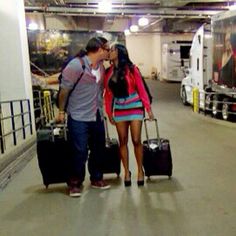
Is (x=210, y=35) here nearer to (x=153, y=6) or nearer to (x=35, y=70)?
(x=153, y=6)

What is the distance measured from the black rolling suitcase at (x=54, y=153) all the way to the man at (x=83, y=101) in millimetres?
165

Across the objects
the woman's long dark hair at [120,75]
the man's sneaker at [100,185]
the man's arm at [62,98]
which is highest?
the woman's long dark hair at [120,75]

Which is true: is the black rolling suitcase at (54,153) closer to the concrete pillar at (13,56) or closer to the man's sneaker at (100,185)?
the man's sneaker at (100,185)

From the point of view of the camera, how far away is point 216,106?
9.46m

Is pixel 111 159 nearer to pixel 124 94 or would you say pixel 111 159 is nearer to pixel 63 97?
pixel 124 94

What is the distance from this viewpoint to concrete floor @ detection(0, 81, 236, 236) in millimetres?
3055

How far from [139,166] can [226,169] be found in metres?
1.38

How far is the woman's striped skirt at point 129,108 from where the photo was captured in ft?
12.7

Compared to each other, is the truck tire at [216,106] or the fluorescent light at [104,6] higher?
the fluorescent light at [104,6]

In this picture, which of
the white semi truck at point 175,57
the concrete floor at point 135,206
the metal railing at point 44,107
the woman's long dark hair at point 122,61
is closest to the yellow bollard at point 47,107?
the metal railing at point 44,107

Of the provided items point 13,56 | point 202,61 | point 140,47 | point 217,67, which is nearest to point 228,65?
point 217,67

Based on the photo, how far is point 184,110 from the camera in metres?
11.3

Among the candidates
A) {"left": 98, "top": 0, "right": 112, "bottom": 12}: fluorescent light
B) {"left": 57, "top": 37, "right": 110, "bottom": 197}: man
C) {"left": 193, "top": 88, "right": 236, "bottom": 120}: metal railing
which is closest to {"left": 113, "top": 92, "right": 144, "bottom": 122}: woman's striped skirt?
{"left": 57, "top": 37, "right": 110, "bottom": 197}: man

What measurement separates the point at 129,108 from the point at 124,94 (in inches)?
6.6
